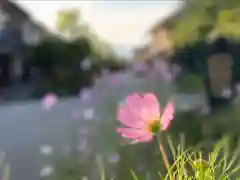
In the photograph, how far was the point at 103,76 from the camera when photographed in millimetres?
1079

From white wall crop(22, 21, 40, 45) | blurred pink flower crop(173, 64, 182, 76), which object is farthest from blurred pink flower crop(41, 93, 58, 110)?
blurred pink flower crop(173, 64, 182, 76)

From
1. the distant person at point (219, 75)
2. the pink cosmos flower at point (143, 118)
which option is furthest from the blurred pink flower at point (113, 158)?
the pink cosmos flower at point (143, 118)

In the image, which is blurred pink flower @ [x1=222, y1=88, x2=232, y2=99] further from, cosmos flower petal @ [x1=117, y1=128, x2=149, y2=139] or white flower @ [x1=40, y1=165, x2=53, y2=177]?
cosmos flower petal @ [x1=117, y1=128, x2=149, y2=139]

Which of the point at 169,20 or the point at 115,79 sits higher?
the point at 169,20

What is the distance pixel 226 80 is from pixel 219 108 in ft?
0.20

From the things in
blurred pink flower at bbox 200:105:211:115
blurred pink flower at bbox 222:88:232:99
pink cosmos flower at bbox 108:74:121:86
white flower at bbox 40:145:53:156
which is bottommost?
white flower at bbox 40:145:53:156

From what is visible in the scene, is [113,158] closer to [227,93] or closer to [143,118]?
[227,93]

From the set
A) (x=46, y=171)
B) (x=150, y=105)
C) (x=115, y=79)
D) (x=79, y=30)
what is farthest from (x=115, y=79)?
(x=150, y=105)

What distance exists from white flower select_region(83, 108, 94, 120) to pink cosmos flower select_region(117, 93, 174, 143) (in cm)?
45

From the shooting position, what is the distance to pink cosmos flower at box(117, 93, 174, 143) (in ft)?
1.97

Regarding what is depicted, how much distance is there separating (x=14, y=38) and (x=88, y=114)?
0.21 m

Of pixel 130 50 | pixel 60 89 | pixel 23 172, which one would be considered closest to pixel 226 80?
pixel 130 50

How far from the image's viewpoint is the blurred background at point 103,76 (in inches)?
40.6

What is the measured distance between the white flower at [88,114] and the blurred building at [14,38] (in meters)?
0.15
